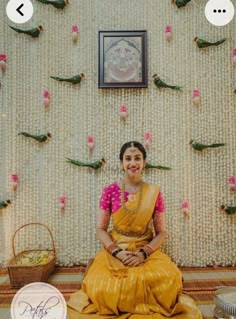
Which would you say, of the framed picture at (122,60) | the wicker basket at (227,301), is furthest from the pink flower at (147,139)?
the wicker basket at (227,301)

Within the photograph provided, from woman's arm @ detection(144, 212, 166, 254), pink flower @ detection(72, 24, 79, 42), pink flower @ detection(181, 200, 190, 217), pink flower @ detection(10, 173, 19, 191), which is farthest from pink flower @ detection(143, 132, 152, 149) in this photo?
pink flower @ detection(10, 173, 19, 191)

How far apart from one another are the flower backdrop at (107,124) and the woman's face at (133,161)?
0.61m

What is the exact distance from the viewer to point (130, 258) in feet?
6.78

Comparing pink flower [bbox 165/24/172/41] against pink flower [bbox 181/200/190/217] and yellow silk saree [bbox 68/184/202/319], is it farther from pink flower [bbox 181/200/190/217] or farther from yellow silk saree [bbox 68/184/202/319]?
yellow silk saree [bbox 68/184/202/319]

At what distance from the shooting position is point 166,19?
9.64 ft

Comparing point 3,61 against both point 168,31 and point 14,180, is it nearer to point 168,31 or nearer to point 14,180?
point 14,180

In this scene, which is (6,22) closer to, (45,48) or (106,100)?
(45,48)

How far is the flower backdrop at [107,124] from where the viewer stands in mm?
2922

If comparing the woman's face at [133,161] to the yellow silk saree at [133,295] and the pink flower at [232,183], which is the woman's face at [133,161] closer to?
the yellow silk saree at [133,295]

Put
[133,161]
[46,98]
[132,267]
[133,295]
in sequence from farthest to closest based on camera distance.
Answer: [46,98], [133,161], [132,267], [133,295]

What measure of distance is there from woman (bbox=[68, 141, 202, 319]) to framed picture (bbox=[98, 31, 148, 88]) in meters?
0.80

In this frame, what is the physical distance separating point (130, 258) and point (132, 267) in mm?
66

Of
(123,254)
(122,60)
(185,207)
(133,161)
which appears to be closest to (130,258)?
(123,254)

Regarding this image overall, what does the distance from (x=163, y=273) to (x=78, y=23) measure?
2093mm
